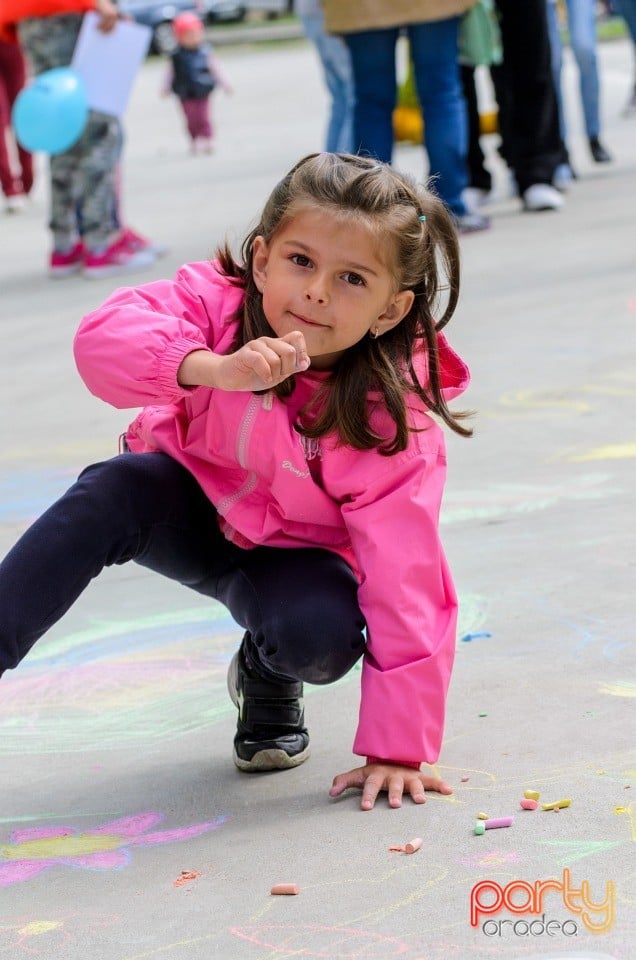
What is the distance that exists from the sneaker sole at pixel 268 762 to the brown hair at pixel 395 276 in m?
0.45

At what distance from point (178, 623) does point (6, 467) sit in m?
1.11

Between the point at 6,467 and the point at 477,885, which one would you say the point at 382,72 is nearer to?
the point at 6,467

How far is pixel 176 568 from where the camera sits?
2.19 m

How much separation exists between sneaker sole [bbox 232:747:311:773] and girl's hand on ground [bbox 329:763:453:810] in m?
0.11

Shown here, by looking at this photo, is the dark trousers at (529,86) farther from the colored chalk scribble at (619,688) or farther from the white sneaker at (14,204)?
the colored chalk scribble at (619,688)

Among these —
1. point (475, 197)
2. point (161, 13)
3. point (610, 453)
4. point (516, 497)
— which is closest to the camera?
point (516, 497)

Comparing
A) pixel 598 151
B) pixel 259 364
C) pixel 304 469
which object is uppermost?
pixel 259 364

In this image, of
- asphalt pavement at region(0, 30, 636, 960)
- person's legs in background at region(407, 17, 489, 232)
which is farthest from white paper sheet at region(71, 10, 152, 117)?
asphalt pavement at region(0, 30, 636, 960)

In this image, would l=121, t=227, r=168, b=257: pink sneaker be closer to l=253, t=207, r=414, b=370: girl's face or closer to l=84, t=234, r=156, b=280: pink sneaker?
l=84, t=234, r=156, b=280: pink sneaker

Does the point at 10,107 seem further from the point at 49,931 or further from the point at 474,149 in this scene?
the point at 49,931

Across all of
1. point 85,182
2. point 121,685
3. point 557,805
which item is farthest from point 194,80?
point 557,805

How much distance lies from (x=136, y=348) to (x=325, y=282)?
0.27 meters

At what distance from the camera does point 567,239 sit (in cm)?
555

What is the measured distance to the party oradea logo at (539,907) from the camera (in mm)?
1552
